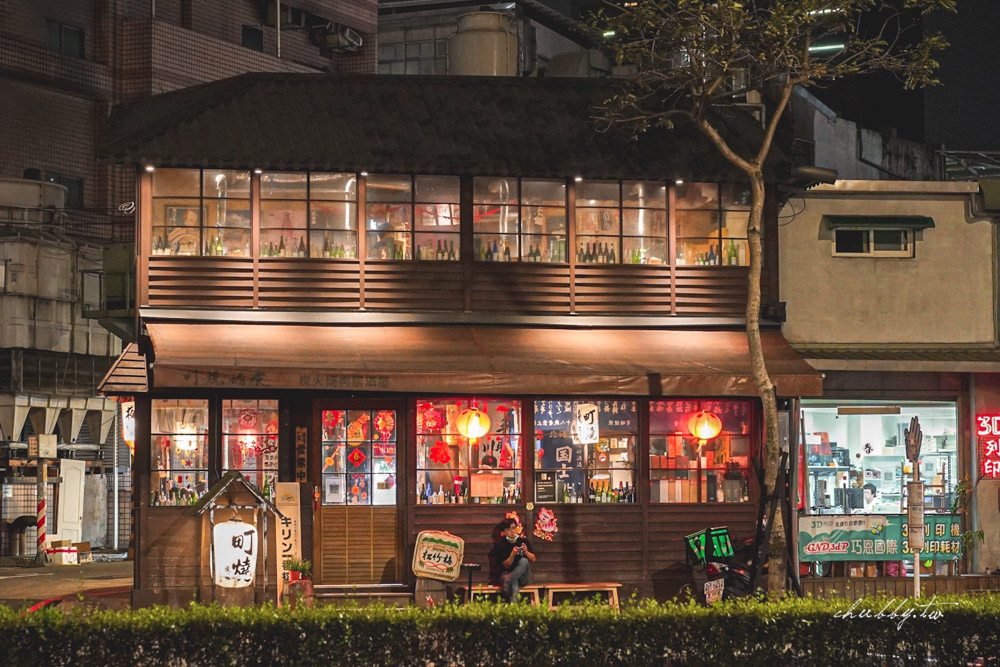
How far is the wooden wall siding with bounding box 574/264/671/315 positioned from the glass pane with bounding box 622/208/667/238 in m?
0.57

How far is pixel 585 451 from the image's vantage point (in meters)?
21.2

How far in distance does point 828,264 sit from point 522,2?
22.3 m

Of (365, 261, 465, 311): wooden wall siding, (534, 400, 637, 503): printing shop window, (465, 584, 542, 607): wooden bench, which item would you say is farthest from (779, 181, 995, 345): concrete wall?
(465, 584, 542, 607): wooden bench

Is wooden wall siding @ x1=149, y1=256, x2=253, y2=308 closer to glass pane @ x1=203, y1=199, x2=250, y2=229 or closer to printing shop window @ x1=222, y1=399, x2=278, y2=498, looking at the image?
glass pane @ x1=203, y1=199, x2=250, y2=229

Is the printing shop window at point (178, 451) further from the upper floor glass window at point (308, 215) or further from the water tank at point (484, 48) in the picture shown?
the water tank at point (484, 48)

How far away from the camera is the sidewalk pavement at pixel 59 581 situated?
2228cm

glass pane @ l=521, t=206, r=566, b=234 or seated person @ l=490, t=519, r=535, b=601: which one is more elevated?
glass pane @ l=521, t=206, r=566, b=234

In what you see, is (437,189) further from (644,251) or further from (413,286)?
(644,251)

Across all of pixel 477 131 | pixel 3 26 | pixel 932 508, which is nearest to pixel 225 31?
pixel 3 26

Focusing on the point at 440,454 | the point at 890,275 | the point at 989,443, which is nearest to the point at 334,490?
the point at 440,454

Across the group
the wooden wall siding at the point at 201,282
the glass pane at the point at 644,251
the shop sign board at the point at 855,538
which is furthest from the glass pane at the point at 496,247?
the shop sign board at the point at 855,538

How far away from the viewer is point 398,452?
2091 centimetres

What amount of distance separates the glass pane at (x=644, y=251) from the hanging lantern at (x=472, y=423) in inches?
132

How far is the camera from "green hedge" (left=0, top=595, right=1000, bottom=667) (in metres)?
12.4
